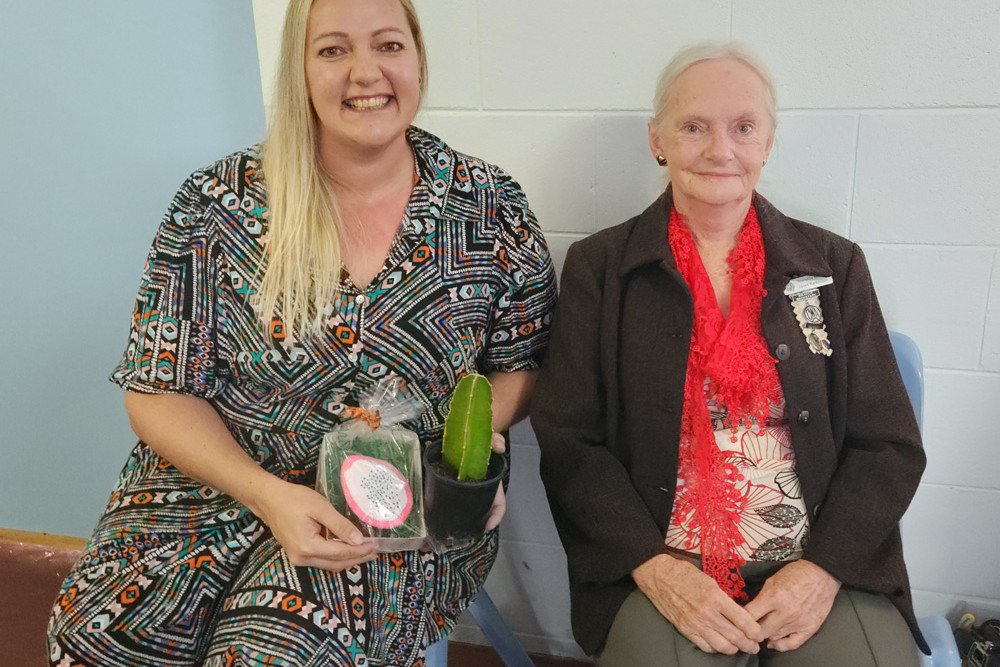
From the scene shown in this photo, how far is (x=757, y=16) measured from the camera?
1.43m

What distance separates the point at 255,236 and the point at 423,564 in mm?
585

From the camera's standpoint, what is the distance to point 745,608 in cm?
120

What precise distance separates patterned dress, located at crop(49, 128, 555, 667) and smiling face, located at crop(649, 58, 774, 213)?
30 centimetres

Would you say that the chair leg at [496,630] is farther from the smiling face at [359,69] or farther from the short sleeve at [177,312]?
the smiling face at [359,69]

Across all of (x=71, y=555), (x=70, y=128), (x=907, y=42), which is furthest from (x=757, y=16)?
(x=71, y=555)

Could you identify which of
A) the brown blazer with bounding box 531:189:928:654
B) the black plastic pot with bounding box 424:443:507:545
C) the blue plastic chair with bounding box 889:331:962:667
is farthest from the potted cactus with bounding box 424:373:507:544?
the blue plastic chair with bounding box 889:331:962:667

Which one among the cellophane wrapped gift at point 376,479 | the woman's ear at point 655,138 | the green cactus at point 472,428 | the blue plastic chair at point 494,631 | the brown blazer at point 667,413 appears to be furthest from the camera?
the blue plastic chair at point 494,631

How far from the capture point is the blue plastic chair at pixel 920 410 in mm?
1276

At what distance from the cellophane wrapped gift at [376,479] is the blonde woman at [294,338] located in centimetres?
3

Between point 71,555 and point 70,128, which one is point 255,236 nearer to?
point 70,128

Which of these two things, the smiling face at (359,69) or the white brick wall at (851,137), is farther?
the white brick wall at (851,137)

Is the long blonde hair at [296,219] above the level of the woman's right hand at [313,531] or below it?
above

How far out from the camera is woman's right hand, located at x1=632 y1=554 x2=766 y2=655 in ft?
3.81

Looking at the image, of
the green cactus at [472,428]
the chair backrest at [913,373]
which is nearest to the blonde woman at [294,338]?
the green cactus at [472,428]
